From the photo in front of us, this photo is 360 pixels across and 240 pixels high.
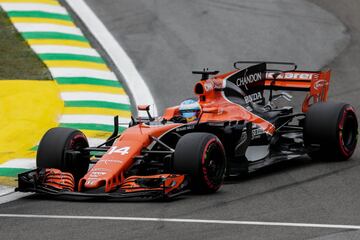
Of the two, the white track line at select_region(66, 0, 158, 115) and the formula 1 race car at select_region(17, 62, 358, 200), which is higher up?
the white track line at select_region(66, 0, 158, 115)

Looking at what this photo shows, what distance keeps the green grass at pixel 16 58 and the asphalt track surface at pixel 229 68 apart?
2116 millimetres

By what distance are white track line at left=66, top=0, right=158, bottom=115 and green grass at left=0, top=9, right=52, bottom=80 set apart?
1625mm

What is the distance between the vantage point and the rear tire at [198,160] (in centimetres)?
1180

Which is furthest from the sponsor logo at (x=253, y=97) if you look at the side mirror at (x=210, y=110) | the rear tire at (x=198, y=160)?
the rear tire at (x=198, y=160)

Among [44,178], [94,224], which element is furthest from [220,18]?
[94,224]

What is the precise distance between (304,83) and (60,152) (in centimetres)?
454

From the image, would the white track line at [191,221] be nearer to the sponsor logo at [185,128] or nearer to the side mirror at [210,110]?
the sponsor logo at [185,128]

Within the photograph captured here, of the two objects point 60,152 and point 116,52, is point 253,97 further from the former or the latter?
point 116,52

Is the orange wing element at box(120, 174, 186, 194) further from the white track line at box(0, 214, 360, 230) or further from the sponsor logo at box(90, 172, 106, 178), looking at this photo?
the white track line at box(0, 214, 360, 230)

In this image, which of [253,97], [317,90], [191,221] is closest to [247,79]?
[253,97]

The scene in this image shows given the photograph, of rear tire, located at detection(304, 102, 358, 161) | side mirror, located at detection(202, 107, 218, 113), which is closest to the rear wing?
rear tire, located at detection(304, 102, 358, 161)

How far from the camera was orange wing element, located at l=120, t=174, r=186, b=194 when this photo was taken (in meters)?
11.6

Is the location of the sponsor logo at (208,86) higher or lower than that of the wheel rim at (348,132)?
higher

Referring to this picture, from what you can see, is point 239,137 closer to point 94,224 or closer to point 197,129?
point 197,129
